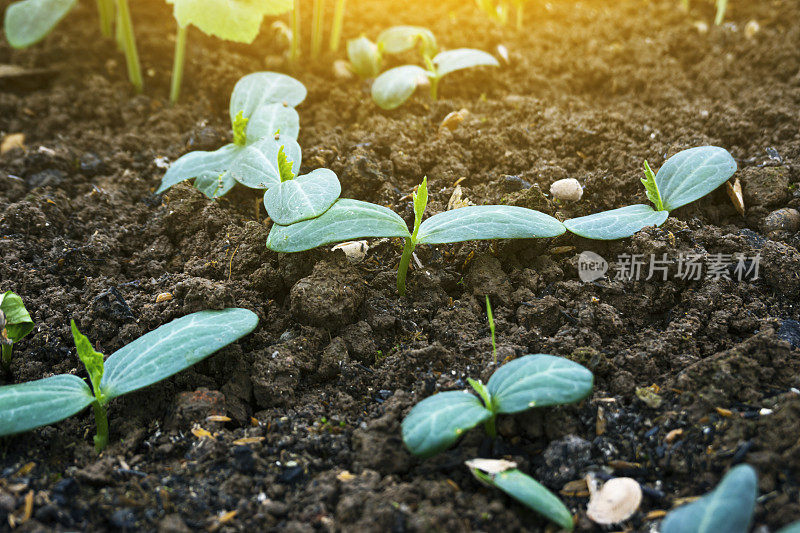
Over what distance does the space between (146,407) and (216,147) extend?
119cm

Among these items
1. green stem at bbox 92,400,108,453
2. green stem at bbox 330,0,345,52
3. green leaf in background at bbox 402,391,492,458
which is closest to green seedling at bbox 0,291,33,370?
green stem at bbox 92,400,108,453

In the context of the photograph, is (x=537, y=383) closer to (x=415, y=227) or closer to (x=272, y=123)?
(x=415, y=227)

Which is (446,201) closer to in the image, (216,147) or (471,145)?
(471,145)

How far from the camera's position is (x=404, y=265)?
1.76 metres

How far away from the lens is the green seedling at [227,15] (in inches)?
85.4

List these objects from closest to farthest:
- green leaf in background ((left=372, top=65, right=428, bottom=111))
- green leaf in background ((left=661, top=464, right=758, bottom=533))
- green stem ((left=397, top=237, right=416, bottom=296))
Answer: green leaf in background ((left=661, top=464, right=758, bottom=533)) < green stem ((left=397, top=237, right=416, bottom=296)) < green leaf in background ((left=372, top=65, right=428, bottom=111))

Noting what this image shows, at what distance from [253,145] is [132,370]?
887mm

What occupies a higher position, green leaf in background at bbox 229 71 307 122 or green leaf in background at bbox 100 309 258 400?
green leaf in background at bbox 229 71 307 122

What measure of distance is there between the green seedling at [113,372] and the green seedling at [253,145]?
556 mm

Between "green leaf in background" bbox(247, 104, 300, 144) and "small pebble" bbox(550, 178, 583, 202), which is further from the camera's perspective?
"green leaf in background" bbox(247, 104, 300, 144)

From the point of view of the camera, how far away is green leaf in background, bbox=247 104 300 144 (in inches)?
85.4

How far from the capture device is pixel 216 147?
2414 mm

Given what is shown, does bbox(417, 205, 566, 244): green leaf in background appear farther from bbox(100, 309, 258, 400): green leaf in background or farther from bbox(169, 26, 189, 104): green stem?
bbox(169, 26, 189, 104): green stem

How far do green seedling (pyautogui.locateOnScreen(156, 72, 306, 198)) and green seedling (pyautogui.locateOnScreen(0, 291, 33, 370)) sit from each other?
25.4 inches
